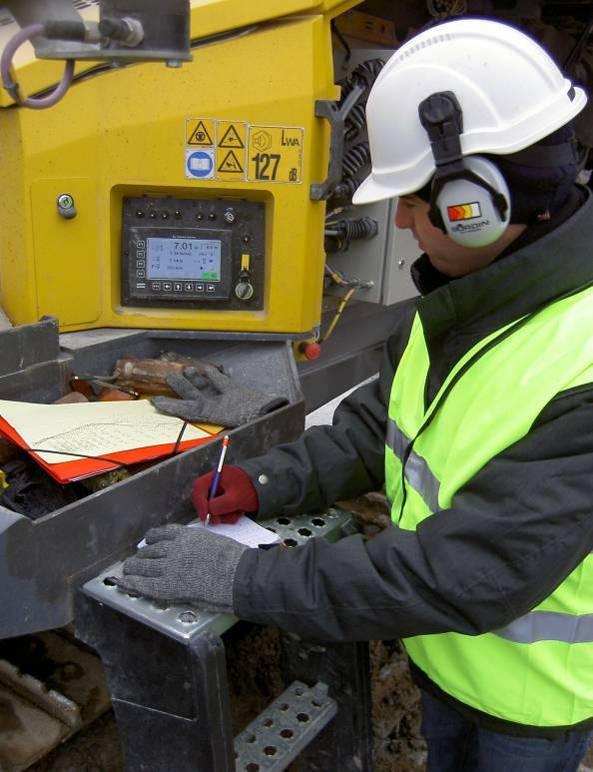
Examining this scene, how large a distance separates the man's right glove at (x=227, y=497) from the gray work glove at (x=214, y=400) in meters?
0.26

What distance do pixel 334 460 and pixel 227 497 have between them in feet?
0.75

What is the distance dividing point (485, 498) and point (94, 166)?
1.31m

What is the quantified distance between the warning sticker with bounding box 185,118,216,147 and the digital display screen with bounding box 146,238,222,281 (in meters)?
0.25

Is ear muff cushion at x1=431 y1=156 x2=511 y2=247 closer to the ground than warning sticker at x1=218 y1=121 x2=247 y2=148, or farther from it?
closer to the ground

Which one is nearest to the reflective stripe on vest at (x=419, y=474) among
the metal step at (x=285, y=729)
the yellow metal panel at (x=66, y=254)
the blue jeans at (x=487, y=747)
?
the blue jeans at (x=487, y=747)

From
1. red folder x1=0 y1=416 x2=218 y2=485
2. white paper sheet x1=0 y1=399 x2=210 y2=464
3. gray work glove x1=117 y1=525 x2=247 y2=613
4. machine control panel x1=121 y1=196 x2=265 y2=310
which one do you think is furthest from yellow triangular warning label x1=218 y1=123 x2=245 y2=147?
gray work glove x1=117 y1=525 x2=247 y2=613

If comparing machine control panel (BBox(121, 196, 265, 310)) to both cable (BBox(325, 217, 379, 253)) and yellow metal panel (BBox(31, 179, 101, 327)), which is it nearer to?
yellow metal panel (BBox(31, 179, 101, 327))

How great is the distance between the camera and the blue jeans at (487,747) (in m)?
1.29

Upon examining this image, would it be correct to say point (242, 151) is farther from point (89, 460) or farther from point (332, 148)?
point (89, 460)

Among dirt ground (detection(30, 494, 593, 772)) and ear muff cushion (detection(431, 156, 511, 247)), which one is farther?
dirt ground (detection(30, 494, 593, 772))

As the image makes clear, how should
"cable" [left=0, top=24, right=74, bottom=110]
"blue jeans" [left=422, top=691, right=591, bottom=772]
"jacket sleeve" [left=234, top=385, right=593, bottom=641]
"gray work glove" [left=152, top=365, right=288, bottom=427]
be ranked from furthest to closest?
"gray work glove" [left=152, top=365, right=288, bottom=427], "blue jeans" [left=422, top=691, right=591, bottom=772], "jacket sleeve" [left=234, top=385, right=593, bottom=641], "cable" [left=0, top=24, right=74, bottom=110]

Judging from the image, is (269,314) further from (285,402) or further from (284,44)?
(284,44)

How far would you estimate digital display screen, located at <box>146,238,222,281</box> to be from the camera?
202cm

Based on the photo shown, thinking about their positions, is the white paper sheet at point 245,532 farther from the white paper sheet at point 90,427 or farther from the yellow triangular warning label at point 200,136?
the yellow triangular warning label at point 200,136
